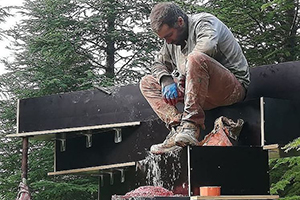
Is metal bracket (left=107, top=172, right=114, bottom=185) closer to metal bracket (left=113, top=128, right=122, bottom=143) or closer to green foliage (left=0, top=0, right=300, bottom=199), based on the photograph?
metal bracket (left=113, top=128, right=122, bottom=143)

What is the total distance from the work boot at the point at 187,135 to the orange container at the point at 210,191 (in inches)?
14.9

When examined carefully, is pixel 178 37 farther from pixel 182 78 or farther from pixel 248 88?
pixel 248 88

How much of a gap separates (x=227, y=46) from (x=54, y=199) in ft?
22.5

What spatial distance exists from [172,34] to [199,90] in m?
0.53

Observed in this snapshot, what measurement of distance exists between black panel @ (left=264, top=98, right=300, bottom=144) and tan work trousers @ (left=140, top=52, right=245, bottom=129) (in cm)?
25

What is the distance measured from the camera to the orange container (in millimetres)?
4082

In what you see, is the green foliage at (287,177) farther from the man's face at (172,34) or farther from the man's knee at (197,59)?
the man's knee at (197,59)

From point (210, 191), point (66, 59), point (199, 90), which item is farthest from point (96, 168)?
point (66, 59)

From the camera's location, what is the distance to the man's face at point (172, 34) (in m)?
4.70

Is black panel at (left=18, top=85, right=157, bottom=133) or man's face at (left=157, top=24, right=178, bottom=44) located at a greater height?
man's face at (left=157, top=24, right=178, bottom=44)

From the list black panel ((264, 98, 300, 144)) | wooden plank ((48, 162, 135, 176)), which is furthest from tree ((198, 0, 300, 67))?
black panel ((264, 98, 300, 144))

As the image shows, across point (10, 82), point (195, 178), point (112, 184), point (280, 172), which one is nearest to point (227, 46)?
point (195, 178)

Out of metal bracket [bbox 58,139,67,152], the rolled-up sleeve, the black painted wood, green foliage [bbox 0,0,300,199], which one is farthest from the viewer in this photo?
green foliage [bbox 0,0,300,199]

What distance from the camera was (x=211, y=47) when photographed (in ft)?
15.2
